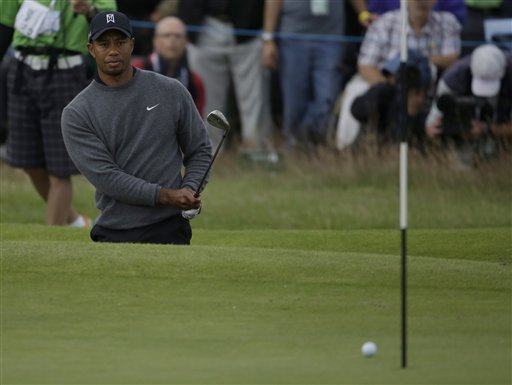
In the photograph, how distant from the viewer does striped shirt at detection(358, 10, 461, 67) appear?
1689 centimetres

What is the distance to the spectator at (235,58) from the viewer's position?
17656 millimetres

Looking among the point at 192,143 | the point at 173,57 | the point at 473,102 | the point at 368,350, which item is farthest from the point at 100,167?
the point at 173,57

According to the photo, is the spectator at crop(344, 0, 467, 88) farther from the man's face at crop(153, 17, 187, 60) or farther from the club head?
the club head

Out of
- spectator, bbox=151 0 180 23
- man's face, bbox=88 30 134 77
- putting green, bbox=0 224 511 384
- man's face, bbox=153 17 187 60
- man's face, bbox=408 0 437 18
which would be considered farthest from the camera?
spectator, bbox=151 0 180 23

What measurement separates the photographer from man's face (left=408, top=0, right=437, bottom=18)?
0.84m

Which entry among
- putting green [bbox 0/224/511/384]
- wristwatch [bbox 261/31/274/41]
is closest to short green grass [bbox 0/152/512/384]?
putting green [bbox 0/224/511/384]

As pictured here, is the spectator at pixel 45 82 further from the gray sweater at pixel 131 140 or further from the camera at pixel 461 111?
the camera at pixel 461 111

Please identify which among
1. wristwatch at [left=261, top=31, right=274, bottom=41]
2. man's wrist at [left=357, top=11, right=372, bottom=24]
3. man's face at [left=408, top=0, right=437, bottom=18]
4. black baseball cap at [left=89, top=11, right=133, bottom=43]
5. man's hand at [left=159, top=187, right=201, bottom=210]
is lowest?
wristwatch at [left=261, top=31, right=274, bottom=41]

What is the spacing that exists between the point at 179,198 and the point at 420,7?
8155 millimetres

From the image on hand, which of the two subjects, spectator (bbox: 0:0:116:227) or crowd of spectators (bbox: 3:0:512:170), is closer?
spectator (bbox: 0:0:116:227)

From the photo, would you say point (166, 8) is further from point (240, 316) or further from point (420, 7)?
point (240, 316)

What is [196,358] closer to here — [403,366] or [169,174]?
[403,366]

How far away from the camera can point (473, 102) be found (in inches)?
626

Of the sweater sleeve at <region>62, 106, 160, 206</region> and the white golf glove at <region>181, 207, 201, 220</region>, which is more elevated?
the sweater sleeve at <region>62, 106, 160, 206</region>
